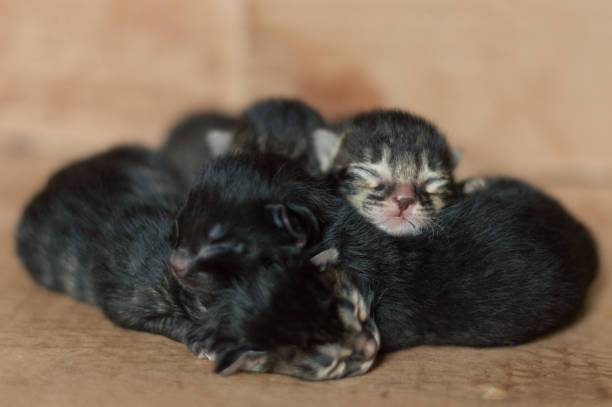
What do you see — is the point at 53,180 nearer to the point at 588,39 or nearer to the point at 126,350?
the point at 126,350

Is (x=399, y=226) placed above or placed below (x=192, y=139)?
above

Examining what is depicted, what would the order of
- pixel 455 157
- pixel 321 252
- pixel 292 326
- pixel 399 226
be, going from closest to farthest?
pixel 292 326
pixel 321 252
pixel 399 226
pixel 455 157

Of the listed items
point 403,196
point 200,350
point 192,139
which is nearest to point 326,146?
point 403,196

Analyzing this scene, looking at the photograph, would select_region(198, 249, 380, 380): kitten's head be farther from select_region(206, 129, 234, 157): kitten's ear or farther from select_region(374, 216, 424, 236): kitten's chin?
select_region(206, 129, 234, 157): kitten's ear

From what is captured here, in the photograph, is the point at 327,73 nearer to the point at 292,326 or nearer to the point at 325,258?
the point at 325,258

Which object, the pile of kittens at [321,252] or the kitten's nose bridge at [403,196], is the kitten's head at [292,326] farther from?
the kitten's nose bridge at [403,196]

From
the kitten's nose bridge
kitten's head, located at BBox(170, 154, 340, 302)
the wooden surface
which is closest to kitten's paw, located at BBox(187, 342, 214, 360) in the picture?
kitten's head, located at BBox(170, 154, 340, 302)

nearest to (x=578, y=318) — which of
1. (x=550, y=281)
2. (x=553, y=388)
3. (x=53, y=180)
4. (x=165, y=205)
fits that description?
(x=550, y=281)

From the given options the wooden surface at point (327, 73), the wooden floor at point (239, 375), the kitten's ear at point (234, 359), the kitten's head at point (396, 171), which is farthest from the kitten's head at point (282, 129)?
the wooden surface at point (327, 73)
